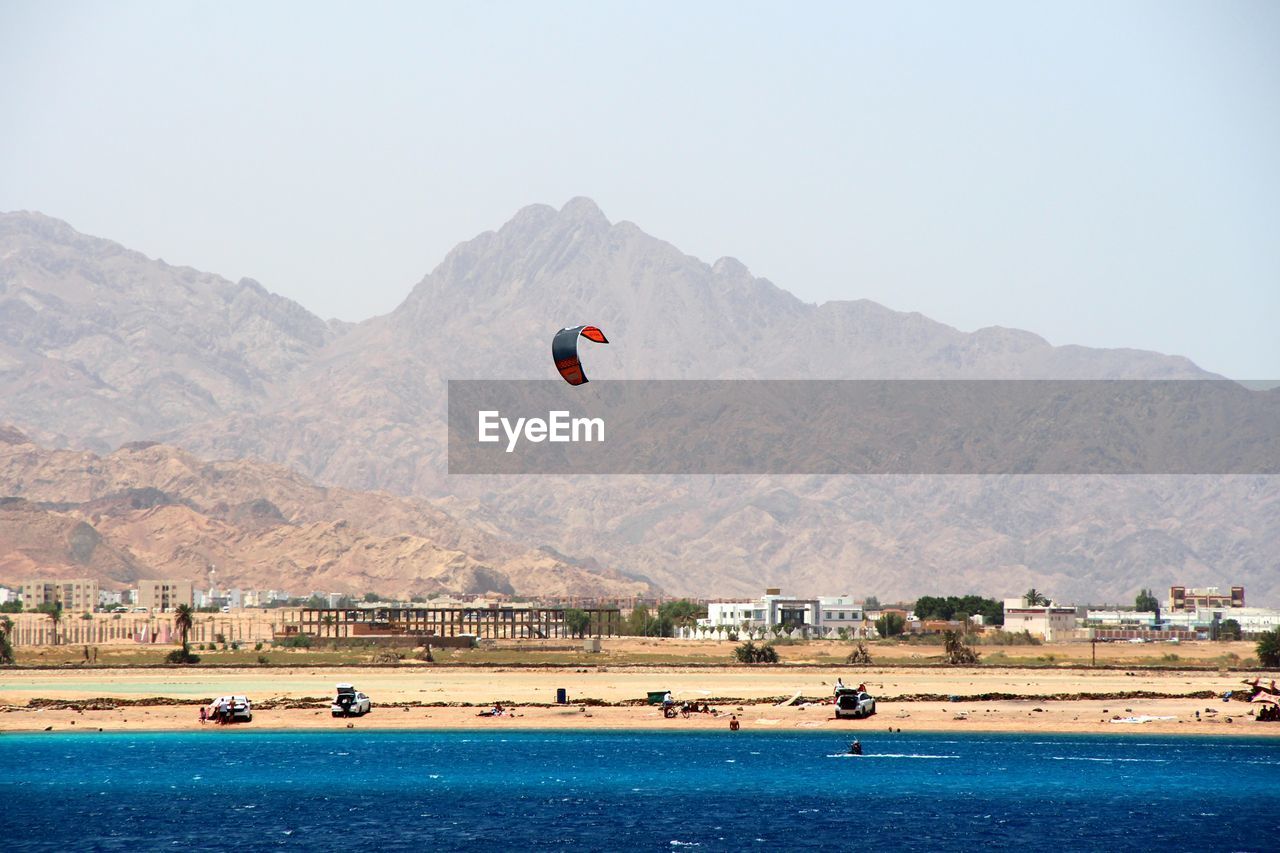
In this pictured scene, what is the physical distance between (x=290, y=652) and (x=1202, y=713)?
103610 mm

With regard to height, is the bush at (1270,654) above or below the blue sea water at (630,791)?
above

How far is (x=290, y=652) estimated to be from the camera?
17562 centimetres

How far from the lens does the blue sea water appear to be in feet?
205

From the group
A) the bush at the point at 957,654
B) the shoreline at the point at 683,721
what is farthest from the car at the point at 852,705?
the bush at the point at 957,654

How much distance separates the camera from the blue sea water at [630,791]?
62406mm

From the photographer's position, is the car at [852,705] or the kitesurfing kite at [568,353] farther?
the car at [852,705]

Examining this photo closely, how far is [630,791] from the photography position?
73.7m

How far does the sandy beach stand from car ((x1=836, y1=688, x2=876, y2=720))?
56cm

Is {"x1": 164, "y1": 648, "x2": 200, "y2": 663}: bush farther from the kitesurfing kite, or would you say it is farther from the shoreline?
the kitesurfing kite

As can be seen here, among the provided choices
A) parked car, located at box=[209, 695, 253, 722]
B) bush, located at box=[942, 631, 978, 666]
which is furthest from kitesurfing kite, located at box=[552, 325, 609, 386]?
bush, located at box=[942, 631, 978, 666]

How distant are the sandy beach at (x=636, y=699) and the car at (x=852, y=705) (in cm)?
56

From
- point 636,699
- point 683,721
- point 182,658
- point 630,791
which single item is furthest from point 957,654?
point 630,791

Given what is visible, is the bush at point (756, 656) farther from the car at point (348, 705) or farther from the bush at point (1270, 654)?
the car at point (348, 705)

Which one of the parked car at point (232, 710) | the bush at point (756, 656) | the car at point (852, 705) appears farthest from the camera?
the bush at point (756, 656)
